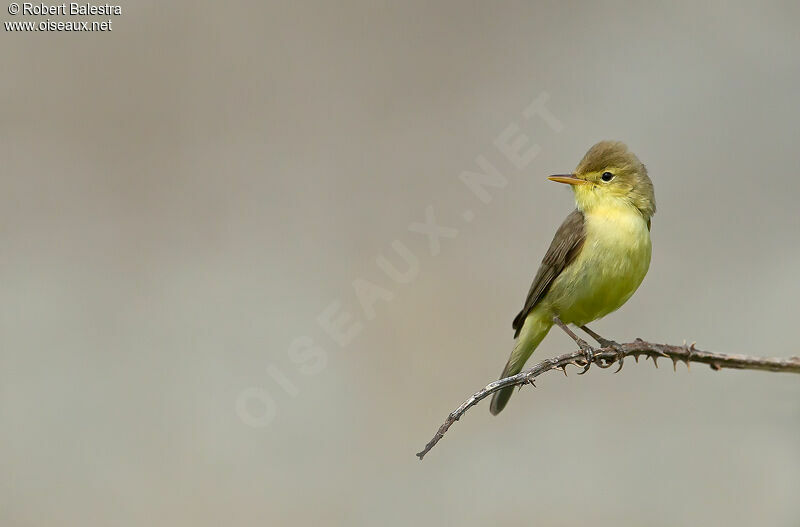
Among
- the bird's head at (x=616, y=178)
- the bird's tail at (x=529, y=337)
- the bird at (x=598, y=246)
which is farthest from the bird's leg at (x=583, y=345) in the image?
the bird's head at (x=616, y=178)

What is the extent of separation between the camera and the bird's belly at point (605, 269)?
3420mm

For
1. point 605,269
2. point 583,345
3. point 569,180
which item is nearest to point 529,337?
point 583,345

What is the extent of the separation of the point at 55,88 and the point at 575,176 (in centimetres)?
612

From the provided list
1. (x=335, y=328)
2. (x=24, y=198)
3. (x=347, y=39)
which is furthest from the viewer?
(x=347, y=39)

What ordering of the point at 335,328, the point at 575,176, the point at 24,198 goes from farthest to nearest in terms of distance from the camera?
1. the point at 24,198
2. the point at 335,328
3. the point at 575,176

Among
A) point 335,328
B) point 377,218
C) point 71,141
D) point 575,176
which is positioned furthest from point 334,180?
point 575,176

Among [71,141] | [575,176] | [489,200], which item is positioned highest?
[71,141]

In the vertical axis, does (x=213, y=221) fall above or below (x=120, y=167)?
below

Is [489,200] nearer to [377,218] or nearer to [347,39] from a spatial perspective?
[377,218]

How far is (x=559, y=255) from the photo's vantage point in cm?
364

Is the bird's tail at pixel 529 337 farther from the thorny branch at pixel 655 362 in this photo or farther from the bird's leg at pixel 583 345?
the thorny branch at pixel 655 362

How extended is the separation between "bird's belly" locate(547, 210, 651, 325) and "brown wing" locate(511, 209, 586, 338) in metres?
0.03

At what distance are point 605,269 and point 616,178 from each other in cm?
42

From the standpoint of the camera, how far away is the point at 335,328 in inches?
265
